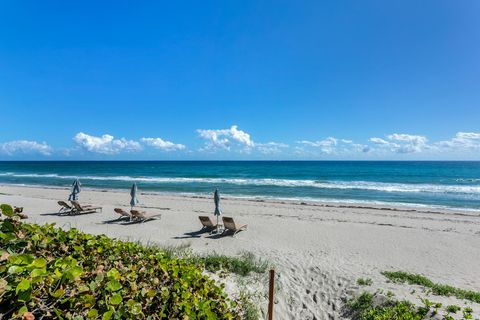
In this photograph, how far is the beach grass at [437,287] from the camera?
19.3ft

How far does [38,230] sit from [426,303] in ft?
19.4

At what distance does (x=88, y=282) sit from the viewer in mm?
2020

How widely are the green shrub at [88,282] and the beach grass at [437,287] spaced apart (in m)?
5.50

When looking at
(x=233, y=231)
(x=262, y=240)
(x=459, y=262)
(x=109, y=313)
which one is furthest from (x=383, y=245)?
(x=109, y=313)

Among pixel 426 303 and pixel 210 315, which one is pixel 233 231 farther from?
pixel 210 315

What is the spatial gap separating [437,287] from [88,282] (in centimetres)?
724

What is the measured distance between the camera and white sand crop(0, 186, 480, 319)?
6.39 m

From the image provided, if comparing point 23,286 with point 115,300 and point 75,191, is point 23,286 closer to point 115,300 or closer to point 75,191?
point 115,300

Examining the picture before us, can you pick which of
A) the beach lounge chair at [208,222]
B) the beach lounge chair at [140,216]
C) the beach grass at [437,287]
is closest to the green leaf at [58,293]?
the beach grass at [437,287]

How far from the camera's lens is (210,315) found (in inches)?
94.4

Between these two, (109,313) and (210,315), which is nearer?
(109,313)

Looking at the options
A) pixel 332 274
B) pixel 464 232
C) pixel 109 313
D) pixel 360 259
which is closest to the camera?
pixel 109 313

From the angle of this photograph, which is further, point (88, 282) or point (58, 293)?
point (88, 282)

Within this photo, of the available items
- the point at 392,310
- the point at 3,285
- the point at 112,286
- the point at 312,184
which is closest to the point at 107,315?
the point at 112,286
